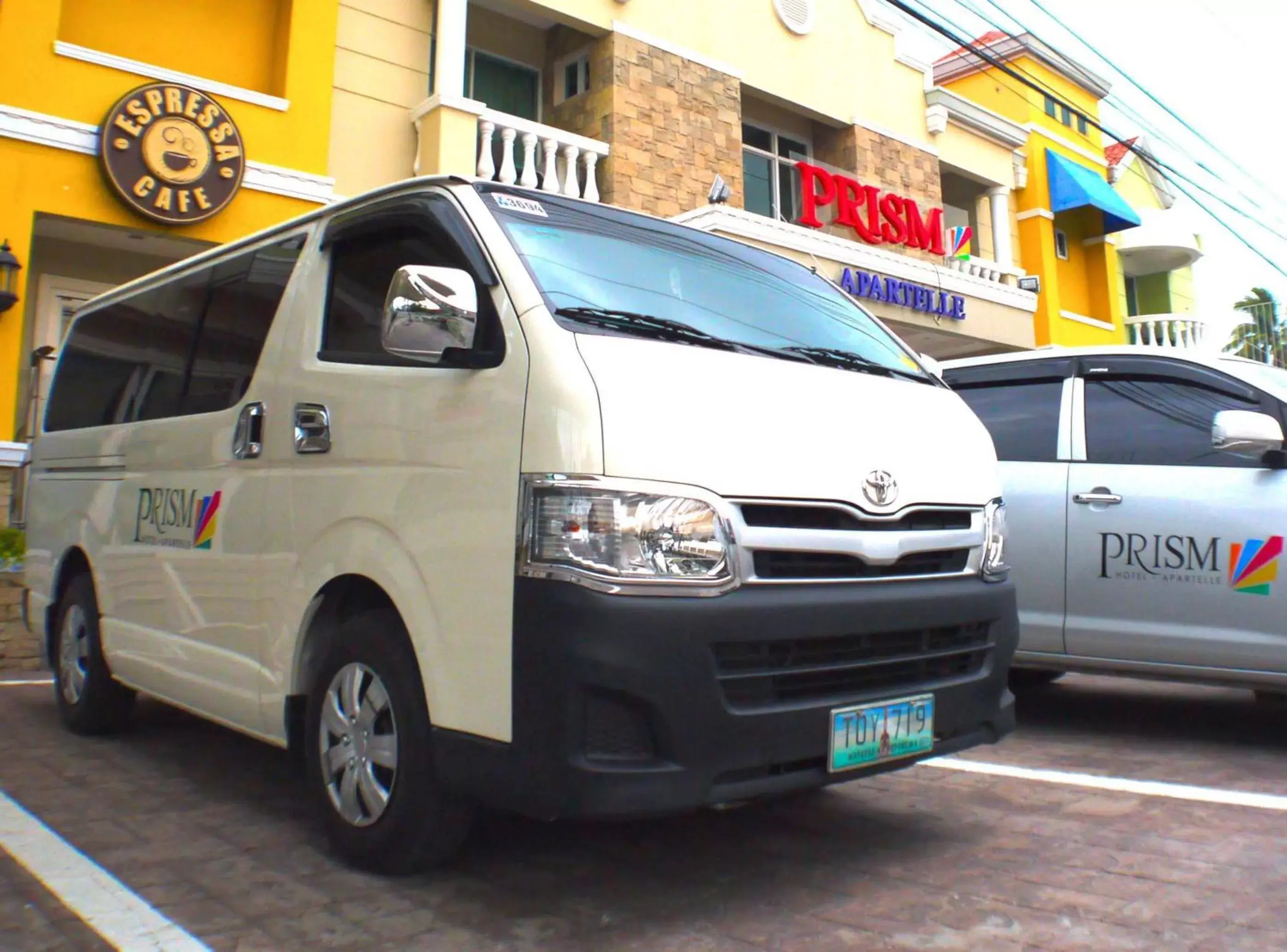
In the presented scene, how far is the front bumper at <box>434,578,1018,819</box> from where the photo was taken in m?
2.49

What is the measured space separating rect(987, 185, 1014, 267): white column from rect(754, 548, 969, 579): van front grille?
1635cm

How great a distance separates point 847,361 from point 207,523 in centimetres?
233

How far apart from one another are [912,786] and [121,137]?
26.8 ft

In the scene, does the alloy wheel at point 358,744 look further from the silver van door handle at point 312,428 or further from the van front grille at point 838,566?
the van front grille at point 838,566

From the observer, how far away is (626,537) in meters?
2.56

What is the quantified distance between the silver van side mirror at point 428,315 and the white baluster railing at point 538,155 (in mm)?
8231

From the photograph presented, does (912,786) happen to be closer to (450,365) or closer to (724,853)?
(724,853)

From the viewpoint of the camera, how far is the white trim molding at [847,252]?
11.9 meters

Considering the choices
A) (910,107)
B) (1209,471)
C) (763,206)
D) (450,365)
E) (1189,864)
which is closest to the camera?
(450,365)

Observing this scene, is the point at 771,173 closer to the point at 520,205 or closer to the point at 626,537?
the point at 520,205

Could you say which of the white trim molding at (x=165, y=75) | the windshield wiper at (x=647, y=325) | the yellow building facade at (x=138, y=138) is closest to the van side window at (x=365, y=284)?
the windshield wiper at (x=647, y=325)

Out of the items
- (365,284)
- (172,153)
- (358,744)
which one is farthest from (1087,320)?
(358,744)

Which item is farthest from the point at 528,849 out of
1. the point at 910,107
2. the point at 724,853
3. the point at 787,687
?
the point at 910,107

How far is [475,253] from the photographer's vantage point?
10.1ft
